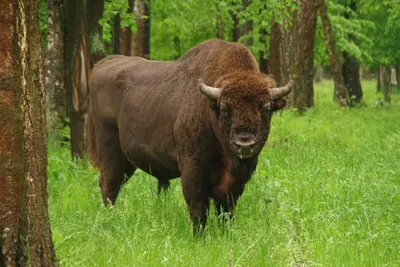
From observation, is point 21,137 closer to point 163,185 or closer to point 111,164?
point 163,185

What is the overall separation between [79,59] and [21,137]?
7413mm

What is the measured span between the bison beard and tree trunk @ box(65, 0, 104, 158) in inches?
73.3

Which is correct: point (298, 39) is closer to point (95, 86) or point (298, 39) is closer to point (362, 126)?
point (362, 126)

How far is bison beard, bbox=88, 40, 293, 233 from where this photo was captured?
23.2ft

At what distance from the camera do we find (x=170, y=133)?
8.07 meters

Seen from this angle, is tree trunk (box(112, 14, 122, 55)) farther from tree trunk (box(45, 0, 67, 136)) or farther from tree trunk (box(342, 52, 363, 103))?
tree trunk (box(342, 52, 363, 103))

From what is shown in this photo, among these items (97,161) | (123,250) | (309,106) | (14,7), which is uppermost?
(14,7)

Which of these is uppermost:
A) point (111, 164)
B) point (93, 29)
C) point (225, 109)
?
point (225, 109)

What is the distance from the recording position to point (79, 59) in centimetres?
1176

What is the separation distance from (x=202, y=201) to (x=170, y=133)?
99 centimetres

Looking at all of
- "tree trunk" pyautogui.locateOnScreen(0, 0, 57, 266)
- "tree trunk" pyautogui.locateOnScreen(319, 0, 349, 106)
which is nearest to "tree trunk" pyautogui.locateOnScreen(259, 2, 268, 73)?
"tree trunk" pyautogui.locateOnScreen(319, 0, 349, 106)

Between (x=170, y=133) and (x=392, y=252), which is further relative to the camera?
(x=170, y=133)

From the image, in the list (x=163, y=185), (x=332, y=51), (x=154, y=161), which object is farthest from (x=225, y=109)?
(x=332, y=51)

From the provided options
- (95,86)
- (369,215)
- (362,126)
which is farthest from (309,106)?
(369,215)
